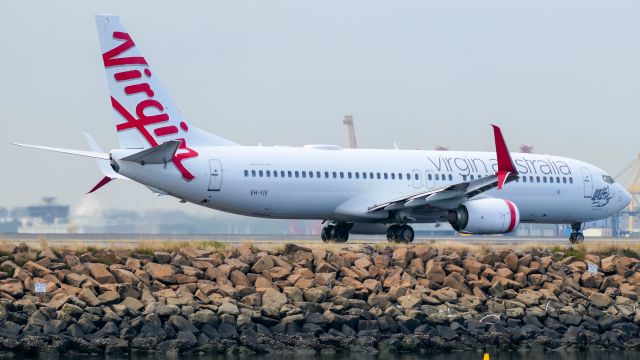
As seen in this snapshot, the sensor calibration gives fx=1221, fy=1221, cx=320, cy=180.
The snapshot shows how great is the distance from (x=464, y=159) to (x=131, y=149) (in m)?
13.1

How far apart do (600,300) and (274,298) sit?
29.9ft

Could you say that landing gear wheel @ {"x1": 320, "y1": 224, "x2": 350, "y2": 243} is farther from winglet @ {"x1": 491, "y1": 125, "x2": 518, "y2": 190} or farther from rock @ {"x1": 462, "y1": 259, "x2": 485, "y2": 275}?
rock @ {"x1": 462, "y1": 259, "x2": 485, "y2": 275}

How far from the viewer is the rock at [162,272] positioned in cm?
2994

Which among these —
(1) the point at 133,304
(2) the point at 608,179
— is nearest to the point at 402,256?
(1) the point at 133,304

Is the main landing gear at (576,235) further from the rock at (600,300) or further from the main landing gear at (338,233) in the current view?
the rock at (600,300)

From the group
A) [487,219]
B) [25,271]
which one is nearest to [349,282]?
[25,271]

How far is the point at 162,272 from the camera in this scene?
3014 cm

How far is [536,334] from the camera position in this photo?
29.7 meters

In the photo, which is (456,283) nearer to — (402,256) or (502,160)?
(402,256)

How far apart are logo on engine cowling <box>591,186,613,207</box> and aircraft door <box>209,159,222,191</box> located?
15.8 meters

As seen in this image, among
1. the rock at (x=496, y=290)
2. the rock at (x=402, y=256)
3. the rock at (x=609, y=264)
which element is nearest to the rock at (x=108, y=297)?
the rock at (x=402, y=256)

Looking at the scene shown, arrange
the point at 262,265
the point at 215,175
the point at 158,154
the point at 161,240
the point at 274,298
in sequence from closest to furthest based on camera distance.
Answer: the point at 274,298
the point at 262,265
the point at 158,154
the point at 215,175
the point at 161,240

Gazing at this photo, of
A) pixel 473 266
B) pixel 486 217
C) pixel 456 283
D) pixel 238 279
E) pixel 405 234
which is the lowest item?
pixel 456 283

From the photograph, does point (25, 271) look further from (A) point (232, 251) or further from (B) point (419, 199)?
(B) point (419, 199)
